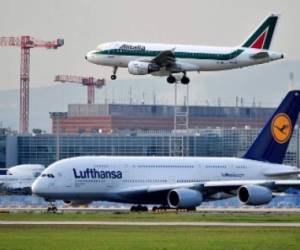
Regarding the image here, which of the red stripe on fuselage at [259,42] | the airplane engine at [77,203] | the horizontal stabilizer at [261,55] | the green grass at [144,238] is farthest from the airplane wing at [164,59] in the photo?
the green grass at [144,238]

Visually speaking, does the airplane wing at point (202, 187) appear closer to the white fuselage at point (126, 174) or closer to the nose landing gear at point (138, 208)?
the white fuselage at point (126, 174)

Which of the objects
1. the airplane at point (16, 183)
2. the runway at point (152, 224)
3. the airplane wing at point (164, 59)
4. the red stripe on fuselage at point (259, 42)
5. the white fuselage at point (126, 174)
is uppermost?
the red stripe on fuselage at point (259, 42)

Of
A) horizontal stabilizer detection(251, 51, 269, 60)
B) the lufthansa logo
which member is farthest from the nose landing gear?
horizontal stabilizer detection(251, 51, 269, 60)

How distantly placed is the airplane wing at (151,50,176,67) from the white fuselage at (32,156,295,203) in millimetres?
8041

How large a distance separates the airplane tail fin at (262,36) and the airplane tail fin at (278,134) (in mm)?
10843

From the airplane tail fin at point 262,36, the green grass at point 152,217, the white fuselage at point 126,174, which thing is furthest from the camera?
the airplane tail fin at point 262,36

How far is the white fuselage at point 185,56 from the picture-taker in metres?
118

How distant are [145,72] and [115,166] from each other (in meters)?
7.64

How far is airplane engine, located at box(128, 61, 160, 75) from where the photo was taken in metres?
114

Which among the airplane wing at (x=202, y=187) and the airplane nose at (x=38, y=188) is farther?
the airplane wing at (x=202, y=187)

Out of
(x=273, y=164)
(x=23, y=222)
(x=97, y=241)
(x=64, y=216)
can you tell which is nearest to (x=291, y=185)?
(x=273, y=164)

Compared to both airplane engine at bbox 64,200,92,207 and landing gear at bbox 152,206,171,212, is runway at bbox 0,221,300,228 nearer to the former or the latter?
landing gear at bbox 152,206,171,212

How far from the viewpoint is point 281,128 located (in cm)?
12088

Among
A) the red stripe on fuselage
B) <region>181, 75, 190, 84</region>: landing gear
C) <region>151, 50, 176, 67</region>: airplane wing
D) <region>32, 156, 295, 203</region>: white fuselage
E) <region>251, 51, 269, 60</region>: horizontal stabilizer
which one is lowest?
<region>32, 156, 295, 203</region>: white fuselage
